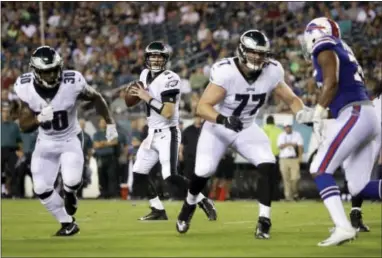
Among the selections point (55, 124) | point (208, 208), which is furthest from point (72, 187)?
point (208, 208)

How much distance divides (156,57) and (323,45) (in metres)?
3.95

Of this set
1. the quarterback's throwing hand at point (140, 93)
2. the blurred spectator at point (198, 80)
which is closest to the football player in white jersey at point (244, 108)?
the quarterback's throwing hand at point (140, 93)

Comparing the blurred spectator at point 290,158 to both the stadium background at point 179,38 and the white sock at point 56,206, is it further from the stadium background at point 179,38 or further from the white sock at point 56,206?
the white sock at point 56,206

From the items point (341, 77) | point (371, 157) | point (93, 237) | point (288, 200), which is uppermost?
point (341, 77)

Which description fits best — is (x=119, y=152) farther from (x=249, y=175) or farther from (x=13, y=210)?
(x=13, y=210)

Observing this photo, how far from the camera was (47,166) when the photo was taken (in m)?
11.2

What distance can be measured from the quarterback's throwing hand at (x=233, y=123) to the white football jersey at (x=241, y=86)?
42 centimetres

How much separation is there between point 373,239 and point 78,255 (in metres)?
2.73

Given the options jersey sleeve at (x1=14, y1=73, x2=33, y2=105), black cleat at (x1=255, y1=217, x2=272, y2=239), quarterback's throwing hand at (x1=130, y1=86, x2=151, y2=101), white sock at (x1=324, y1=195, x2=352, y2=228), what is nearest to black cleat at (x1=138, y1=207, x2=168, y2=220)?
quarterback's throwing hand at (x1=130, y1=86, x2=151, y2=101)

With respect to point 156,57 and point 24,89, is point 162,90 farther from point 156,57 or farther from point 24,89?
point 24,89

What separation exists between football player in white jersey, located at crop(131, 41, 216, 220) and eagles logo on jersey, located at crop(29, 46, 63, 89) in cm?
A: 197

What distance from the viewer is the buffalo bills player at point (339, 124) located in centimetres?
926

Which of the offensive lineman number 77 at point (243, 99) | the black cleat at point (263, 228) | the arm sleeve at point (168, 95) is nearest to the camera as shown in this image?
the black cleat at point (263, 228)

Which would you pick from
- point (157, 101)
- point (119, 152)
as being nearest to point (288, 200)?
point (119, 152)
